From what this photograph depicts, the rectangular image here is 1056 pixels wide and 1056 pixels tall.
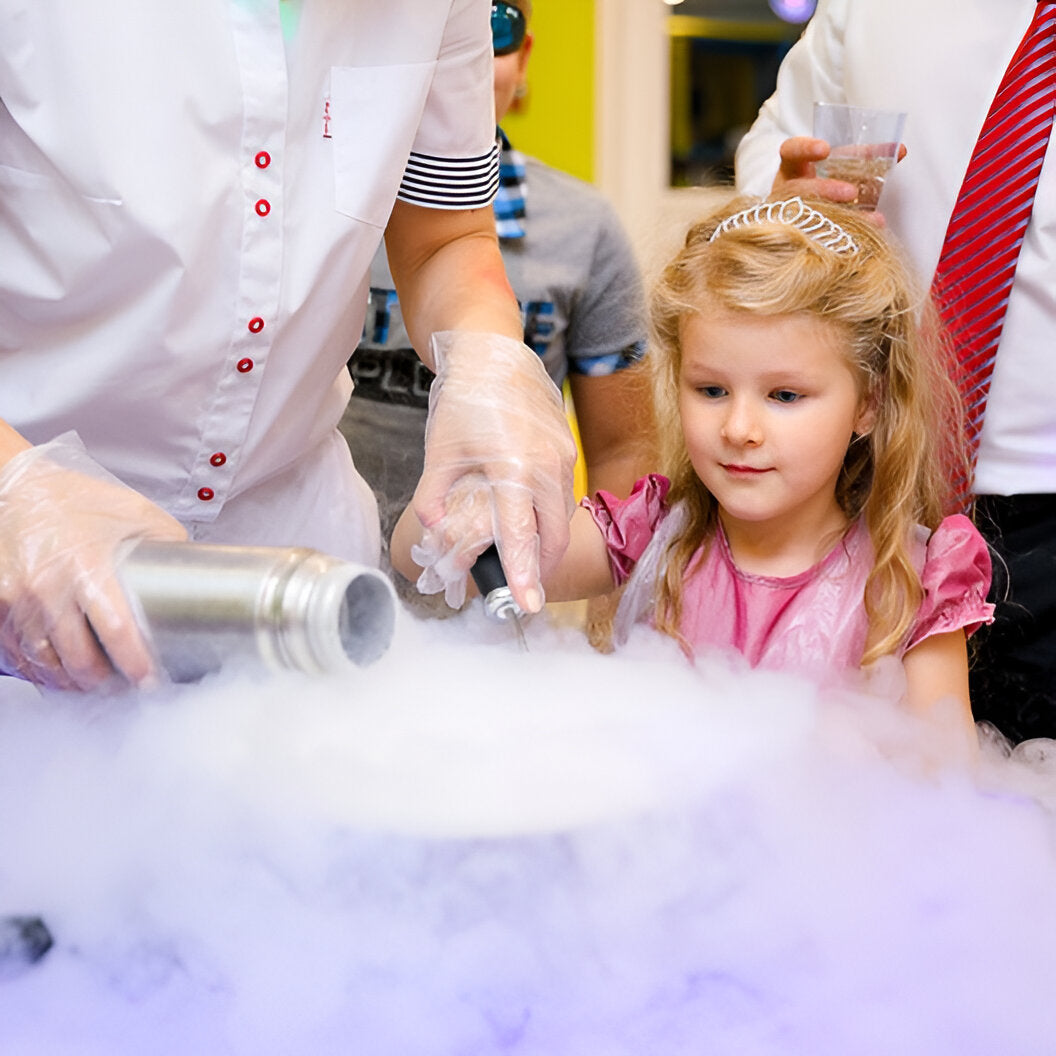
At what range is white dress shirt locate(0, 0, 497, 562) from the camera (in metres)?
1.03

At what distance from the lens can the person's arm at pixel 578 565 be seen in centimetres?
150

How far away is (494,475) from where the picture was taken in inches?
42.9

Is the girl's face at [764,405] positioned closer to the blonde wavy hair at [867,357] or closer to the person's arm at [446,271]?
the blonde wavy hair at [867,357]

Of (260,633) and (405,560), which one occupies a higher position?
(260,633)

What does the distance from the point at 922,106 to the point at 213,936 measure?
1.26 m

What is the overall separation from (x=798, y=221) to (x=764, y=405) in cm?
23

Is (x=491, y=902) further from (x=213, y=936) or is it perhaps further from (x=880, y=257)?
(x=880, y=257)

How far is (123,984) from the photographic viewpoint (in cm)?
68

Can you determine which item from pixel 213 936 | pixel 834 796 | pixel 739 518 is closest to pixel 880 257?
pixel 739 518

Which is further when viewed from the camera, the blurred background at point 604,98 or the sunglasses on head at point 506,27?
the blurred background at point 604,98

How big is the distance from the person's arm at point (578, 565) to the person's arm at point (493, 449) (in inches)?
12.0

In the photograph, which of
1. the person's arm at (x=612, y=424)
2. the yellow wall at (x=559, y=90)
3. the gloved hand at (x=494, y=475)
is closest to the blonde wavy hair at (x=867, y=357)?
the gloved hand at (x=494, y=475)

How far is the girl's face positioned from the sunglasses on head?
94 cm

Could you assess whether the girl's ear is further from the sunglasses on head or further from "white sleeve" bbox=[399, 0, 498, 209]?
the sunglasses on head
